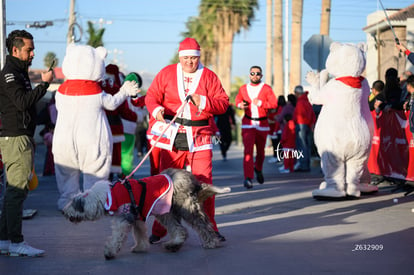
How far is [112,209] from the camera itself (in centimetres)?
678

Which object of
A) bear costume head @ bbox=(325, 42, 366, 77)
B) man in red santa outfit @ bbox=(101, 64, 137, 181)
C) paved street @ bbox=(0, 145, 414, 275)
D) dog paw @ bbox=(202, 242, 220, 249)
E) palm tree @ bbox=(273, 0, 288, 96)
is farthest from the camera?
palm tree @ bbox=(273, 0, 288, 96)

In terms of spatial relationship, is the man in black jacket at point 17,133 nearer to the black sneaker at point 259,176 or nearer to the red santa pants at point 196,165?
the red santa pants at point 196,165

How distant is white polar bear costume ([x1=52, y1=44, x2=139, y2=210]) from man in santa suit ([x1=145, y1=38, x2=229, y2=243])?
1.83 metres

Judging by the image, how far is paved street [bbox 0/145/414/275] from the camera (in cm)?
645

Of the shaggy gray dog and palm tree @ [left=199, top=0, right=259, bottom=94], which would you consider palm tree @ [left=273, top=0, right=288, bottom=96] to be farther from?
the shaggy gray dog

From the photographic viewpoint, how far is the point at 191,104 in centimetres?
772

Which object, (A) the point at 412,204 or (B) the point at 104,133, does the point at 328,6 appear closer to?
(A) the point at 412,204

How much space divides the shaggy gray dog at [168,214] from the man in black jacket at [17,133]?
60 centimetres

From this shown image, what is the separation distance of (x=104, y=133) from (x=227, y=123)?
1317 cm

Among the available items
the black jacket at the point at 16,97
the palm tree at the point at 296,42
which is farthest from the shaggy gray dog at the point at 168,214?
the palm tree at the point at 296,42

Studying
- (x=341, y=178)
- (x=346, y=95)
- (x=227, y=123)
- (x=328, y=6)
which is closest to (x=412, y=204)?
(x=341, y=178)

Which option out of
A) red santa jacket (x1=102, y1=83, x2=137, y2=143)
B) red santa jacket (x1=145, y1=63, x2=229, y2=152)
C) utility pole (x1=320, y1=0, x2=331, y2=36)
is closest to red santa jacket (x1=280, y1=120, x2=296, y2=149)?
red santa jacket (x1=102, y1=83, x2=137, y2=143)

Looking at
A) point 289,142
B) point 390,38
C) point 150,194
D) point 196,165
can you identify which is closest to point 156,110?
point 196,165

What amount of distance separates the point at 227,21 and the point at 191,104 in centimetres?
4851
